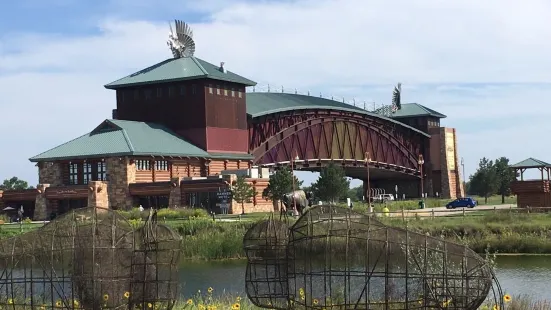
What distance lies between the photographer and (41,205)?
8256 cm

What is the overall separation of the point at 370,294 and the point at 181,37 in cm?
8582

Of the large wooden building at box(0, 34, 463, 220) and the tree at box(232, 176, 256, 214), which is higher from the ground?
the large wooden building at box(0, 34, 463, 220)

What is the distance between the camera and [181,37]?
101500 mm

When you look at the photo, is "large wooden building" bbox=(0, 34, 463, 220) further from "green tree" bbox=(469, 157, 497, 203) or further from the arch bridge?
"green tree" bbox=(469, 157, 497, 203)

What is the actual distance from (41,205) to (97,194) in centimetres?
623

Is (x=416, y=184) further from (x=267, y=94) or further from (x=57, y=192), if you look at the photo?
(x=57, y=192)

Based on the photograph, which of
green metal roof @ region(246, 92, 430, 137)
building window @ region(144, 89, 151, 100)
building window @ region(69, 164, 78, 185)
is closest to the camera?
building window @ region(69, 164, 78, 185)

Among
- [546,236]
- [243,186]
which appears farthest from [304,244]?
[243,186]

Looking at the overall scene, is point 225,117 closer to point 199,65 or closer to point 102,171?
point 199,65

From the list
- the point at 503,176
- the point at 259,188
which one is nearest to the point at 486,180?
the point at 503,176

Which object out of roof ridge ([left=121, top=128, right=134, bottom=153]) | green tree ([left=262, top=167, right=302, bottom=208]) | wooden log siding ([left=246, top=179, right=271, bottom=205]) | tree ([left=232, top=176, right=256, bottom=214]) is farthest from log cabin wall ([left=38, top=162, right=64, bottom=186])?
green tree ([left=262, top=167, right=302, bottom=208])

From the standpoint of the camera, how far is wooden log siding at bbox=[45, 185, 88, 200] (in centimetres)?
8100

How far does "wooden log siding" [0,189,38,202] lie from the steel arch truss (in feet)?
93.4

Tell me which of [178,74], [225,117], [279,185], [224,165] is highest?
[178,74]
